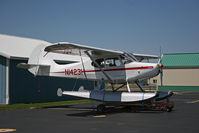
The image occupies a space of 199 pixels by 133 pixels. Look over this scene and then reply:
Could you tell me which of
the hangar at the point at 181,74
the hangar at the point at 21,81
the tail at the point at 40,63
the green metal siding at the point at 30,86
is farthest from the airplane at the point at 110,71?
the hangar at the point at 181,74

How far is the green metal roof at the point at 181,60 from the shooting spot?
57.7 m

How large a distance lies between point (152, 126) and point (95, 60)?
7.33 m

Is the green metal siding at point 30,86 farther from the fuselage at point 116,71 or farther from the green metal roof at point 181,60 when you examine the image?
the green metal roof at point 181,60

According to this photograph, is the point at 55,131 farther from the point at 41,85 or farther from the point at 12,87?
the point at 41,85

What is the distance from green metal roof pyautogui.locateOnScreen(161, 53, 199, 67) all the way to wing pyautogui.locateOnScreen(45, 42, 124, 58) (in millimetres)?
44347

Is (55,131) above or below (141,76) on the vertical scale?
below

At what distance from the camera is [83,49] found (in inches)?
594

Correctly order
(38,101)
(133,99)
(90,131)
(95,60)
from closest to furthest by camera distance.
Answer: (90,131)
(133,99)
(95,60)
(38,101)

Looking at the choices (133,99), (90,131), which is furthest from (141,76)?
(90,131)

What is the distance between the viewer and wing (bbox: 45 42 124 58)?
1415cm

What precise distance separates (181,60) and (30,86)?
43.3 meters

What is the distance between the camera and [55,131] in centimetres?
923

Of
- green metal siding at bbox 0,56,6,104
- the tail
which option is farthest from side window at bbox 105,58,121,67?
green metal siding at bbox 0,56,6,104

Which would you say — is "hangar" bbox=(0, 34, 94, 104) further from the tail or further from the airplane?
the airplane
